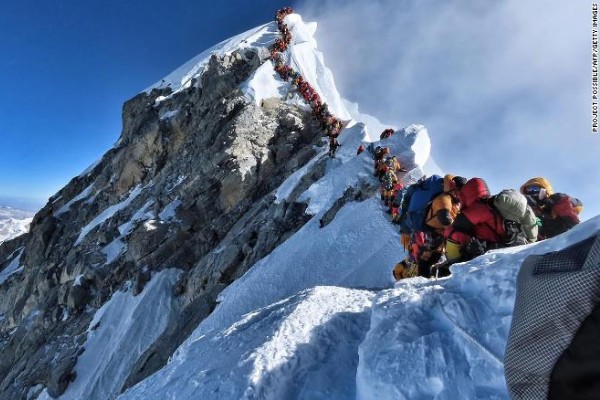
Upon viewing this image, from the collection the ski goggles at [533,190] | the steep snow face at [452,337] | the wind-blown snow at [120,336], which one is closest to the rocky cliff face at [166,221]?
the wind-blown snow at [120,336]

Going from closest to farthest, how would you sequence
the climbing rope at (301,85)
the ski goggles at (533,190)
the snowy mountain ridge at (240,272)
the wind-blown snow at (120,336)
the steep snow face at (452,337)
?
the steep snow face at (452,337) < the snowy mountain ridge at (240,272) < the ski goggles at (533,190) < the wind-blown snow at (120,336) < the climbing rope at (301,85)

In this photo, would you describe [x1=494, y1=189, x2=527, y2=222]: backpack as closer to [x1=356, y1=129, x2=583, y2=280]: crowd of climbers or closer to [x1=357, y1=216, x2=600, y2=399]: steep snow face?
[x1=356, y1=129, x2=583, y2=280]: crowd of climbers

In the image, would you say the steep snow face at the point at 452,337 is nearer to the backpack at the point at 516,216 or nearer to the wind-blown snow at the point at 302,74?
the backpack at the point at 516,216

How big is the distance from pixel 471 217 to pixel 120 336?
21923 mm

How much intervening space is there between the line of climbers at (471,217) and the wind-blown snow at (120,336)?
16756 mm

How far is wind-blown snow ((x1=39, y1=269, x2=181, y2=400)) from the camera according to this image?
20.4 m

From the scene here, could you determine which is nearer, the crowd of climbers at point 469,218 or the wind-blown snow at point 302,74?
the crowd of climbers at point 469,218

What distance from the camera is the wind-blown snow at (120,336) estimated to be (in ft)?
67.0

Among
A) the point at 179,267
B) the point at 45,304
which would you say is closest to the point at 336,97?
the point at 179,267

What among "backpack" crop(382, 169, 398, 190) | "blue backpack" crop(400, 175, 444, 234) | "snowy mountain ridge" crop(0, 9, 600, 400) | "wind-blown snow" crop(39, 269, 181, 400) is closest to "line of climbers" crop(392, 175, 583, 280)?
"blue backpack" crop(400, 175, 444, 234)

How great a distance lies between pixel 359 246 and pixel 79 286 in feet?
85.3

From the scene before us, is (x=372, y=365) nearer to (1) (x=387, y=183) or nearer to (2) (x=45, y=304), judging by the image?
(1) (x=387, y=183)

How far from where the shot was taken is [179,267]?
2453 cm

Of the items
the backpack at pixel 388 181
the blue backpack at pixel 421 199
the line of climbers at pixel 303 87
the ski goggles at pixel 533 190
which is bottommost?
the blue backpack at pixel 421 199
